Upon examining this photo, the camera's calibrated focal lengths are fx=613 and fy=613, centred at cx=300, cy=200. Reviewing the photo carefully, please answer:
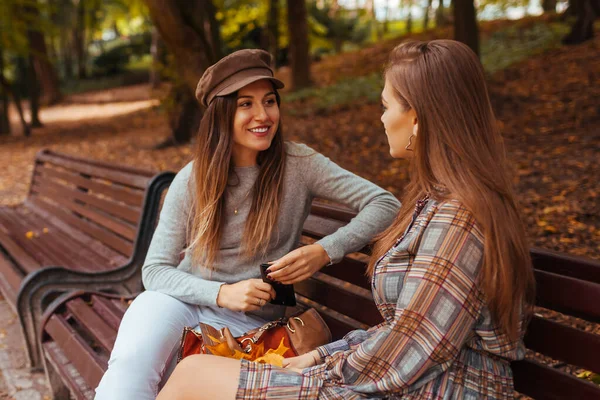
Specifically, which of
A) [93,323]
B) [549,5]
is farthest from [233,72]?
[549,5]

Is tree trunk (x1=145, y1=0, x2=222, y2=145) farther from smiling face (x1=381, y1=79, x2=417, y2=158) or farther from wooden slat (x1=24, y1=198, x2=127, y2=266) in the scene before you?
smiling face (x1=381, y1=79, x2=417, y2=158)

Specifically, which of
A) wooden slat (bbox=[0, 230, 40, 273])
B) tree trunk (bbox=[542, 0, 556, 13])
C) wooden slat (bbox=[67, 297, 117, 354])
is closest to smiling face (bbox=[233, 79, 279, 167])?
wooden slat (bbox=[67, 297, 117, 354])

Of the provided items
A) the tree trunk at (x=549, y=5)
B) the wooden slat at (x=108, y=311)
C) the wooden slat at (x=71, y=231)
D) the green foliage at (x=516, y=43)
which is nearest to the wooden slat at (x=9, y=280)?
the wooden slat at (x=71, y=231)

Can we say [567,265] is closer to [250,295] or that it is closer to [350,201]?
[350,201]

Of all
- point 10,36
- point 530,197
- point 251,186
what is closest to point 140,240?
point 251,186

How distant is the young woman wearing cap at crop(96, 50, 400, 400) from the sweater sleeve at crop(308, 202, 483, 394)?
725 mm

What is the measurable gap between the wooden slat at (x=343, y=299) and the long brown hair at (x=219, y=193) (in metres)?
0.35

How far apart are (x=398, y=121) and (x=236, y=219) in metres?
1.05

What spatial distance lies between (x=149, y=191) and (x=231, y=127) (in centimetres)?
152

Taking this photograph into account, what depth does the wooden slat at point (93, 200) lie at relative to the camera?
452cm

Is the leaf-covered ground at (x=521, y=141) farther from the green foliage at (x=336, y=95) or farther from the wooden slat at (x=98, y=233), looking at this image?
the wooden slat at (x=98, y=233)

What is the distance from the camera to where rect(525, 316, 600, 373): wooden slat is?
5.80 feet

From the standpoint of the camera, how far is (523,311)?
179 cm

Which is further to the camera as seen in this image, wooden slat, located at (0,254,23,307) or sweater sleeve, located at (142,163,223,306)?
wooden slat, located at (0,254,23,307)
